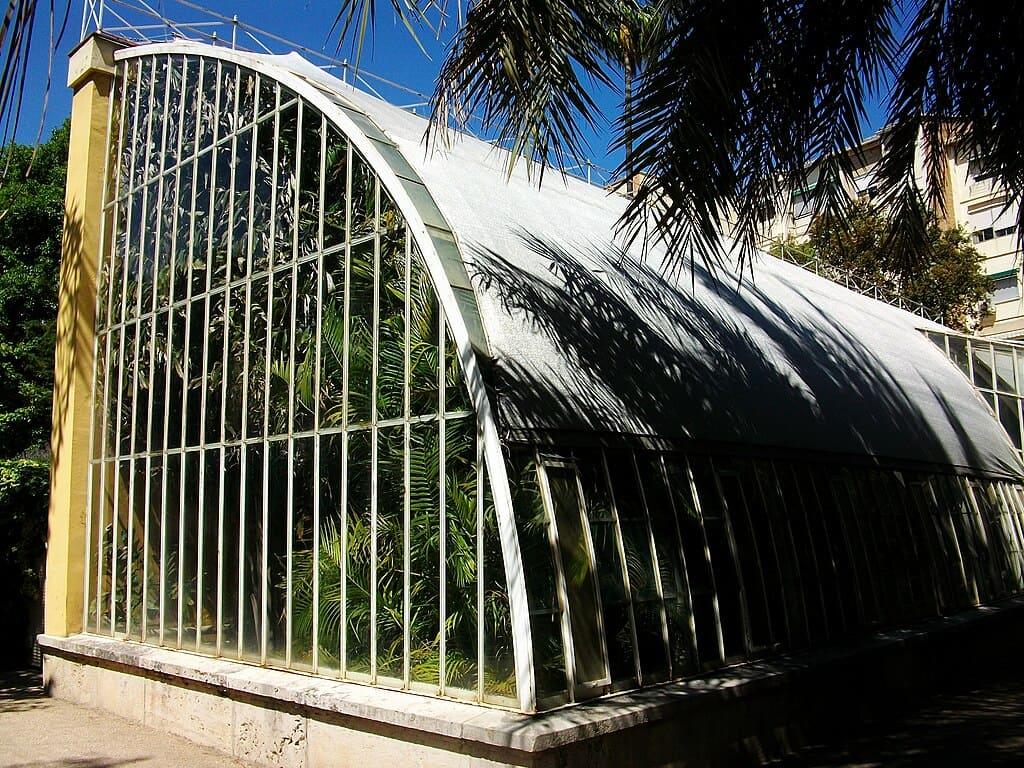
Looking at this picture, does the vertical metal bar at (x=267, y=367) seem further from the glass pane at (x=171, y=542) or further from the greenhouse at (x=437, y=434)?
the glass pane at (x=171, y=542)

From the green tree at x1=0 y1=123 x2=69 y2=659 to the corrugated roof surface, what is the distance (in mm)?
8832

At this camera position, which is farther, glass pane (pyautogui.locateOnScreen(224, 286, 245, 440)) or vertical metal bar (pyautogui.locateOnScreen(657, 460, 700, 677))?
glass pane (pyautogui.locateOnScreen(224, 286, 245, 440))

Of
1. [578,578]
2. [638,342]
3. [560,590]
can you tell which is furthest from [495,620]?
[638,342]

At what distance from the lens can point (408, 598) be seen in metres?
8.36

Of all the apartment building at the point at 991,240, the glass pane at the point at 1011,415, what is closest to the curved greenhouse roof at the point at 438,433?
the glass pane at the point at 1011,415

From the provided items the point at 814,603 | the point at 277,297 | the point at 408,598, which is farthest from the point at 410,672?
the point at 814,603

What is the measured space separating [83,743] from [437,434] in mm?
5576

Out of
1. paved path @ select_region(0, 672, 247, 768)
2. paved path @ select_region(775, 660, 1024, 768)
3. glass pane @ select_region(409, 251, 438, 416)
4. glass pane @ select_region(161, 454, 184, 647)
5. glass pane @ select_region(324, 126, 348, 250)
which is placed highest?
glass pane @ select_region(324, 126, 348, 250)

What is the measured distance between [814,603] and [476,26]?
24.0ft

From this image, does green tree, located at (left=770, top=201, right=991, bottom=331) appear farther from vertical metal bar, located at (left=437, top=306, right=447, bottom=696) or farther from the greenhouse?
vertical metal bar, located at (left=437, top=306, right=447, bottom=696)

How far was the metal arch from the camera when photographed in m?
7.43

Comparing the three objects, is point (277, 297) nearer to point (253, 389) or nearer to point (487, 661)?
point (253, 389)

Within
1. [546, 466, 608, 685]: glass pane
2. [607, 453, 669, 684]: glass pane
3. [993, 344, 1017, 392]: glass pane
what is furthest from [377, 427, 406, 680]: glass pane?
[993, 344, 1017, 392]: glass pane

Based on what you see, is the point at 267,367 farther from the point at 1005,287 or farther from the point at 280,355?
the point at 1005,287
